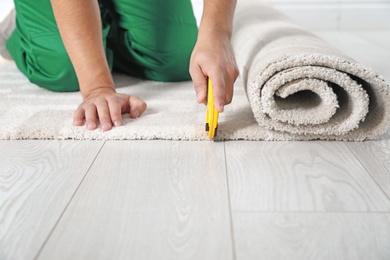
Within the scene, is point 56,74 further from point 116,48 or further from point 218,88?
point 218,88

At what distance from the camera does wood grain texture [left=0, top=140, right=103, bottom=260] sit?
24.2 inches

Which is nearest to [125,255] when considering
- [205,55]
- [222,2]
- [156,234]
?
[156,234]

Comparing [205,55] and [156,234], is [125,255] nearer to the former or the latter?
[156,234]

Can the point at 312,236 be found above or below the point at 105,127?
above

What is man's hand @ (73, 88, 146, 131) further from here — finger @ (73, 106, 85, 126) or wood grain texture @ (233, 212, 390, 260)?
wood grain texture @ (233, 212, 390, 260)

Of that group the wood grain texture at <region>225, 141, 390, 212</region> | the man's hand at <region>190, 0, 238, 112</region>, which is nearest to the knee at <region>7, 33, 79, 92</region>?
the man's hand at <region>190, 0, 238, 112</region>

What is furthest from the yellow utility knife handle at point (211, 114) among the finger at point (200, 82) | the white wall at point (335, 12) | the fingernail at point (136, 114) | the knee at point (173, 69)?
the white wall at point (335, 12)

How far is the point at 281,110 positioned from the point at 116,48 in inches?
28.3

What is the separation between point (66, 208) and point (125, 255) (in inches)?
6.0

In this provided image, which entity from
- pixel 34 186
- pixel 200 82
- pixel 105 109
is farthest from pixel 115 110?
pixel 34 186

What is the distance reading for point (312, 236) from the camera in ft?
2.01

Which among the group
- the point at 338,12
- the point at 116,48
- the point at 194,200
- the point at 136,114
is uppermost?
the point at 194,200

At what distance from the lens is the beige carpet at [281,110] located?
0.90m

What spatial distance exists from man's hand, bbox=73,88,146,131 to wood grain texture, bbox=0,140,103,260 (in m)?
0.07
